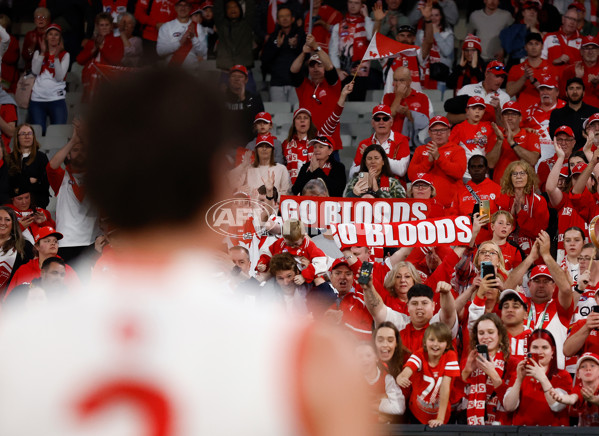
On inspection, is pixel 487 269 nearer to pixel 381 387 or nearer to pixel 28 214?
pixel 381 387

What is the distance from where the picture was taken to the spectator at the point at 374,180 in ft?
33.0

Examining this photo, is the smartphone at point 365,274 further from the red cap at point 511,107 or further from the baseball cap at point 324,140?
the red cap at point 511,107

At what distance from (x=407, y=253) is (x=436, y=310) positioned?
2.90 feet

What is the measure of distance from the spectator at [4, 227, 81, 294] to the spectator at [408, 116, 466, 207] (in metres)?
3.49

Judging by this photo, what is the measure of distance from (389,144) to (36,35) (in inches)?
222

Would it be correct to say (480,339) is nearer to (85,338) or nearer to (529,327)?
(529,327)

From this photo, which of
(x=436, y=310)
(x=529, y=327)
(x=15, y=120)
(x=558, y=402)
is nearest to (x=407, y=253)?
(x=436, y=310)

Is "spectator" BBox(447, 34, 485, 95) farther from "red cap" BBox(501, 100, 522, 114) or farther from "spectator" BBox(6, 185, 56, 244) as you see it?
"spectator" BBox(6, 185, 56, 244)

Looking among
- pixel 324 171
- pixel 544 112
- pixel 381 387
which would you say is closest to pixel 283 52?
pixel 324 171

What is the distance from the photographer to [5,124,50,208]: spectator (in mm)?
11328

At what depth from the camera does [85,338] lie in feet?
3.98

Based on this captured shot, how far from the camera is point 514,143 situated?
1123 centimetres

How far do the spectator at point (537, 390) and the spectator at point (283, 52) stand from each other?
22.8ft

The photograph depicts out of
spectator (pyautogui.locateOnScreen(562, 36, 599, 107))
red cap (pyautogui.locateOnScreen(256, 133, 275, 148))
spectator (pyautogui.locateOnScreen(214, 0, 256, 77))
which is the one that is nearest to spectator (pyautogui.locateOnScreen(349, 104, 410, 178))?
red cap (pyautogui.locateOnScreen(256, 133, 275, 148))
